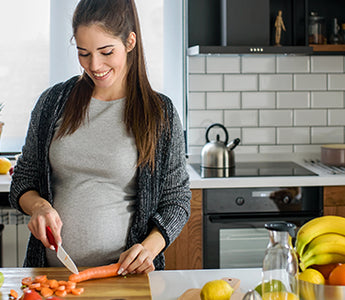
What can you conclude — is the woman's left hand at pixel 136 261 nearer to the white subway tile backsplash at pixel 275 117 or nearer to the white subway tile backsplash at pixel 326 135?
the white subway tile backsplash at pixel 275 117

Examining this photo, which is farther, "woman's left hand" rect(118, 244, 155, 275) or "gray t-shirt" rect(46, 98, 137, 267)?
"gray t-shirt" rect(46, 98, 137, 267)

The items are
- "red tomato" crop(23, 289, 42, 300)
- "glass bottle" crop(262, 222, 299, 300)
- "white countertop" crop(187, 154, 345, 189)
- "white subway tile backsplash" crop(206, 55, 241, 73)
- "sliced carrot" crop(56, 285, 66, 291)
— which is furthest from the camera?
"white subway tile backsplash" crop(206, 55, 241, 73)

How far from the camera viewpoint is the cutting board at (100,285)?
1373 mm

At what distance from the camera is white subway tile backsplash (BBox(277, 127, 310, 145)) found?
3.47 m

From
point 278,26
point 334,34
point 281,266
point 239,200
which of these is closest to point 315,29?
point 334,34

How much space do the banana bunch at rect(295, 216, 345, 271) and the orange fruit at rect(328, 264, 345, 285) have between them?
0.22ft

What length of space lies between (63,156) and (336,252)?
Result: 0.87 m

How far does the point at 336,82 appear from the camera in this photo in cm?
345

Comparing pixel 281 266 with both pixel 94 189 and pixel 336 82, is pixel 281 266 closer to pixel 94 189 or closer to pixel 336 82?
pixel 94 189

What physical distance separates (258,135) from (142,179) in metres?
1.84

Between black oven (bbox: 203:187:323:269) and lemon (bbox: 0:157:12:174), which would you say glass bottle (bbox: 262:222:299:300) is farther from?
lemon (bbox: 0:157:12:174)

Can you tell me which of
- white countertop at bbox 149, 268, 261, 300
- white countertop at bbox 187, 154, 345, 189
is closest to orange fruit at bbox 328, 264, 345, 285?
white countertop at bbox 149, 268, 261, 300

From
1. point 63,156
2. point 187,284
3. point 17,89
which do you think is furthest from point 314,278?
point 17,89

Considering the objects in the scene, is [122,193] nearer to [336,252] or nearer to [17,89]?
[336,252]
